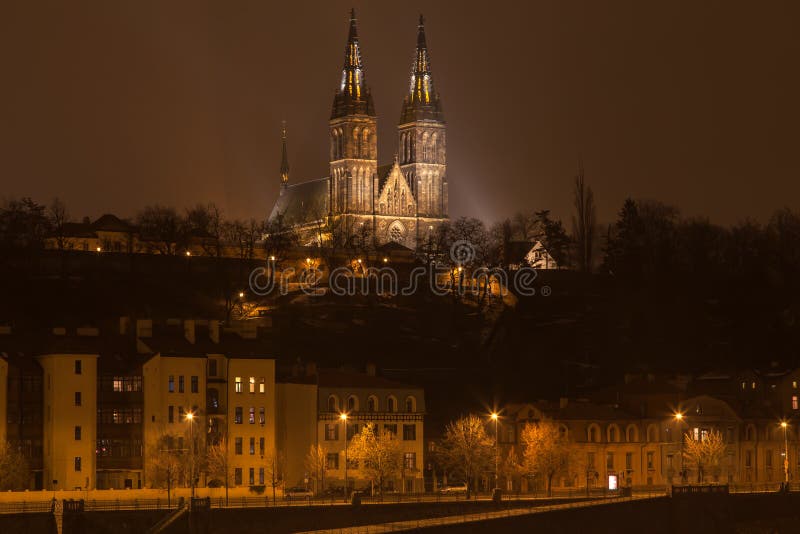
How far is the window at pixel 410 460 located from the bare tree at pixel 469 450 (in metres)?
1.73

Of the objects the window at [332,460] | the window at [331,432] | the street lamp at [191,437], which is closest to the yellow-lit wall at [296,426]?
the window at [331,432]

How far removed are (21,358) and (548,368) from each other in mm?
60103

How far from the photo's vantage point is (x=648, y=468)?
126562 mm

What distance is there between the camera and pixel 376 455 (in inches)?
4380

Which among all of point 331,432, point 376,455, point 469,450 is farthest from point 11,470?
point 469,450

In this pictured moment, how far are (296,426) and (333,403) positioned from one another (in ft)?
7.97

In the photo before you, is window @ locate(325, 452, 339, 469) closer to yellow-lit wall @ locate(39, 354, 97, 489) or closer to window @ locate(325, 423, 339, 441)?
Result: window @ locate(325, 423, 339, 441)

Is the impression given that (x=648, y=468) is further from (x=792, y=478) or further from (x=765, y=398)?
(x=765, y=398)

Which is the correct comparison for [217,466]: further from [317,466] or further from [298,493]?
[317,466]

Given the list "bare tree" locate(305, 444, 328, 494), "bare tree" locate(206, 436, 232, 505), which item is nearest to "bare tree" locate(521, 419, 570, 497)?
"bare tree" locate(305, 444, 328, 494)

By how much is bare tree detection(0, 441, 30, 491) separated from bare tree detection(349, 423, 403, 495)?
17.8 m

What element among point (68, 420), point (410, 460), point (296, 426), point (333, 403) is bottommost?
point (410, 460)

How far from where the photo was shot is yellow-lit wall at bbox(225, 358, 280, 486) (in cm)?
11294

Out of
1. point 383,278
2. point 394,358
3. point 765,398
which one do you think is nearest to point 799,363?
point 765,398
